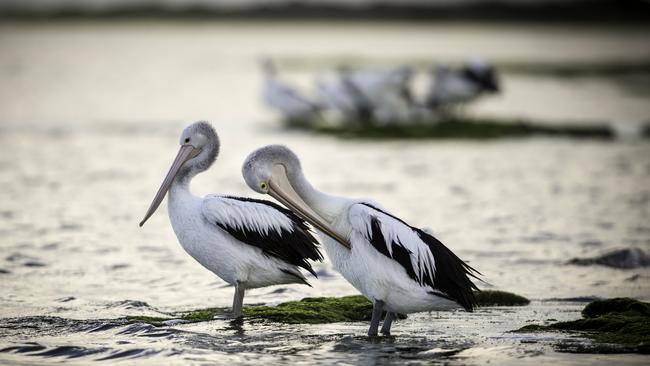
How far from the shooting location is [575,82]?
105 ft

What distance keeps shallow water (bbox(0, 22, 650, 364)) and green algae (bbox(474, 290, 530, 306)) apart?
112 millimetres

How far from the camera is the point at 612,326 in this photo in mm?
6684

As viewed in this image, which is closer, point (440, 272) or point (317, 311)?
point (440, 272)

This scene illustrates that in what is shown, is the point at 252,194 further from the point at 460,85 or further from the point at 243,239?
the point at 460,85

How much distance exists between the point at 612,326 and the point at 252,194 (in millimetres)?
6660

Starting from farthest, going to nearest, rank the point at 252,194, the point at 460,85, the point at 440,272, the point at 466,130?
the point at 460,85, the point at 466,130, the point at 252,194, the point at 440,272

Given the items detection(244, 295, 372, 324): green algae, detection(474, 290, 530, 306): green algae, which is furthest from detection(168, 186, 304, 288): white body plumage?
detection(474, 290, 530, 306): green algae

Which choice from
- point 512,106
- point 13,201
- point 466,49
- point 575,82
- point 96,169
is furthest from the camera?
point 466,49

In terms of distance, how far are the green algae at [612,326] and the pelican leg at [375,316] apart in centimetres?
90

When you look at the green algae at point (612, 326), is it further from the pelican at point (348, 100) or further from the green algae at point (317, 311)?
the pelican at point (348, 100)

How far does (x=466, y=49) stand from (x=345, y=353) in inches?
1886

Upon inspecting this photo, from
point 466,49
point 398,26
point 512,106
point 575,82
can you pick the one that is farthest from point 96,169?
point 398,26

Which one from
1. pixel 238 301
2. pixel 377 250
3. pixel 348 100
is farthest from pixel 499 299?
pixel 348 100

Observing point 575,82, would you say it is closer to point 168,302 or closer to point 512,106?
point 512,106
